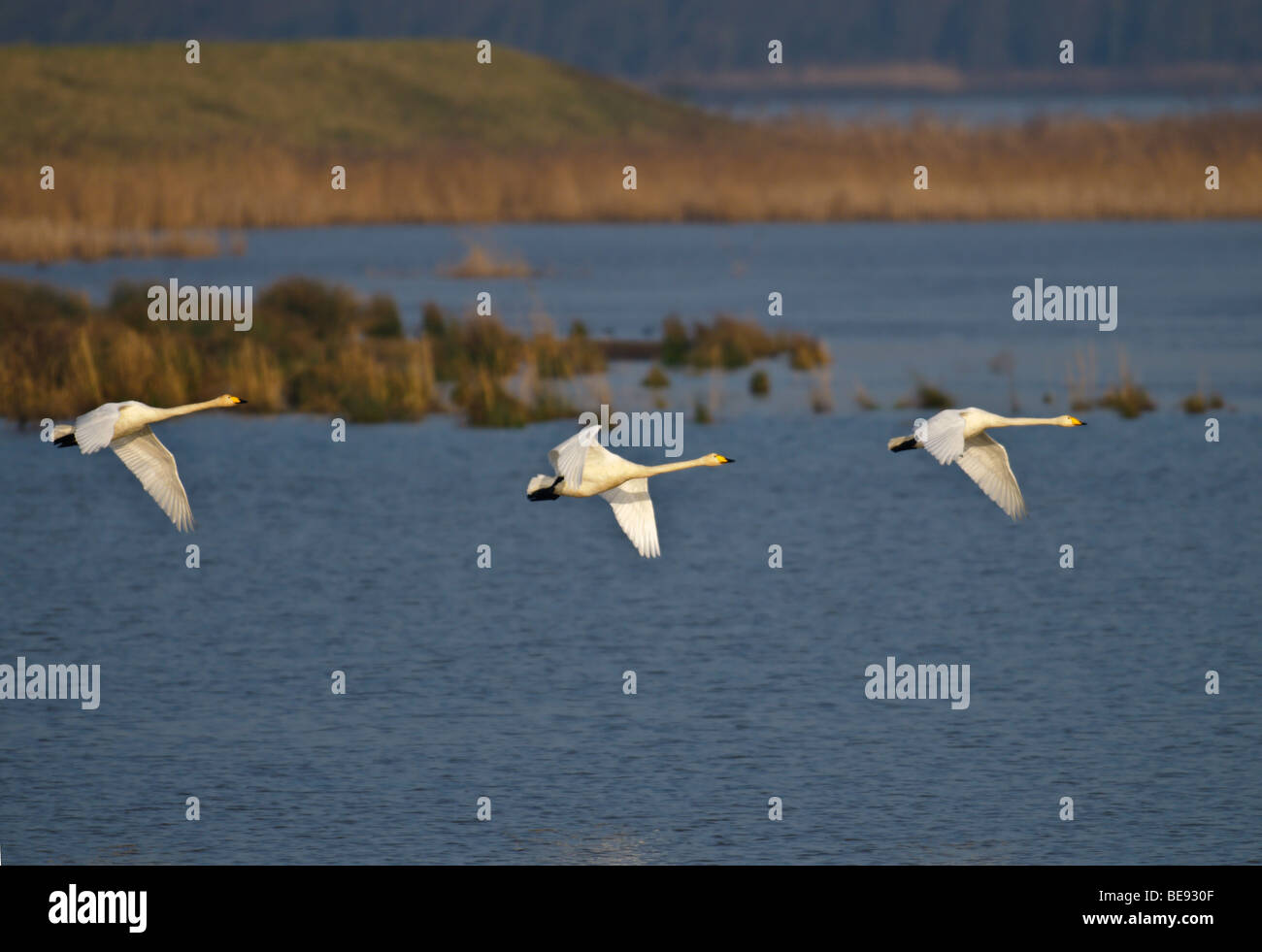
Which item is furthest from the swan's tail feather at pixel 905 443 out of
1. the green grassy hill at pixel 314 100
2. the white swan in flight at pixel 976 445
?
the green grassy hill at pixel 314 100

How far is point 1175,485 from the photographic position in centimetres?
4212

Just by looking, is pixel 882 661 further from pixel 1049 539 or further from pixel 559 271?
pixel 559 271

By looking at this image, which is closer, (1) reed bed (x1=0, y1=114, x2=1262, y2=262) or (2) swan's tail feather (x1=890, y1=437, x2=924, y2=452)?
(2) swan's tail feather (x1=890, y1=437, x2=924, y2=452)

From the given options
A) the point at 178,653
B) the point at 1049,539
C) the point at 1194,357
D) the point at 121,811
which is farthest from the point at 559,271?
the point at 121,811

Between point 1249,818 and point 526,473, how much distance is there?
21.4m

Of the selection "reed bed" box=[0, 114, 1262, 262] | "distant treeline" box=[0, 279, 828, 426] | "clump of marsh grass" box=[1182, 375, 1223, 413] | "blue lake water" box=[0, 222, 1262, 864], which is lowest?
"blue lake water" box=[0, 222, 1262, 864]

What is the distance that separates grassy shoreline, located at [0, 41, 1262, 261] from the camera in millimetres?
79250

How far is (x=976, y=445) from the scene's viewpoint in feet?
67.8

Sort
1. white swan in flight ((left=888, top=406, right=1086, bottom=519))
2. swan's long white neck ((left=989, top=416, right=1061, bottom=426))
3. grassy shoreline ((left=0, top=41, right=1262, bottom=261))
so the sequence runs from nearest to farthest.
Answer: white swan in flight ((left=888, top=406, right=1086, bottom=519)) → swan's long white neck ((left=989, top=416, right=1061, bottom=426)) → grassy shoreline ((left=0, top=41, right=1262, bottom=261))

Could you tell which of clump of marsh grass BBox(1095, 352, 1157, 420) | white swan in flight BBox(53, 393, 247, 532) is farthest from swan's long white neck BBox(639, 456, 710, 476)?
clump of marsh grass BBox(1095, 352, 1157, 420)

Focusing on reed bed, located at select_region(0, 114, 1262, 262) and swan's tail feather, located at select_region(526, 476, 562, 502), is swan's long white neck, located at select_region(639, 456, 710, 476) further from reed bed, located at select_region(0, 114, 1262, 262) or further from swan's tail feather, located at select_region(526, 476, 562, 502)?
reed bed, located at select_region(0, 114, 1262, 262)

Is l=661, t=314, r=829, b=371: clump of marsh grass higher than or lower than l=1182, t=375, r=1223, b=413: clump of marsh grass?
higher

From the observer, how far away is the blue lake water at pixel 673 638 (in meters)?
23.6

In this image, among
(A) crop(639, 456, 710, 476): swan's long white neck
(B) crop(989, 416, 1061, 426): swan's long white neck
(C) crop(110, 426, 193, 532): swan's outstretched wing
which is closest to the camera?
(B) crop(989, 416, 1061, 426): swan's long white neck
